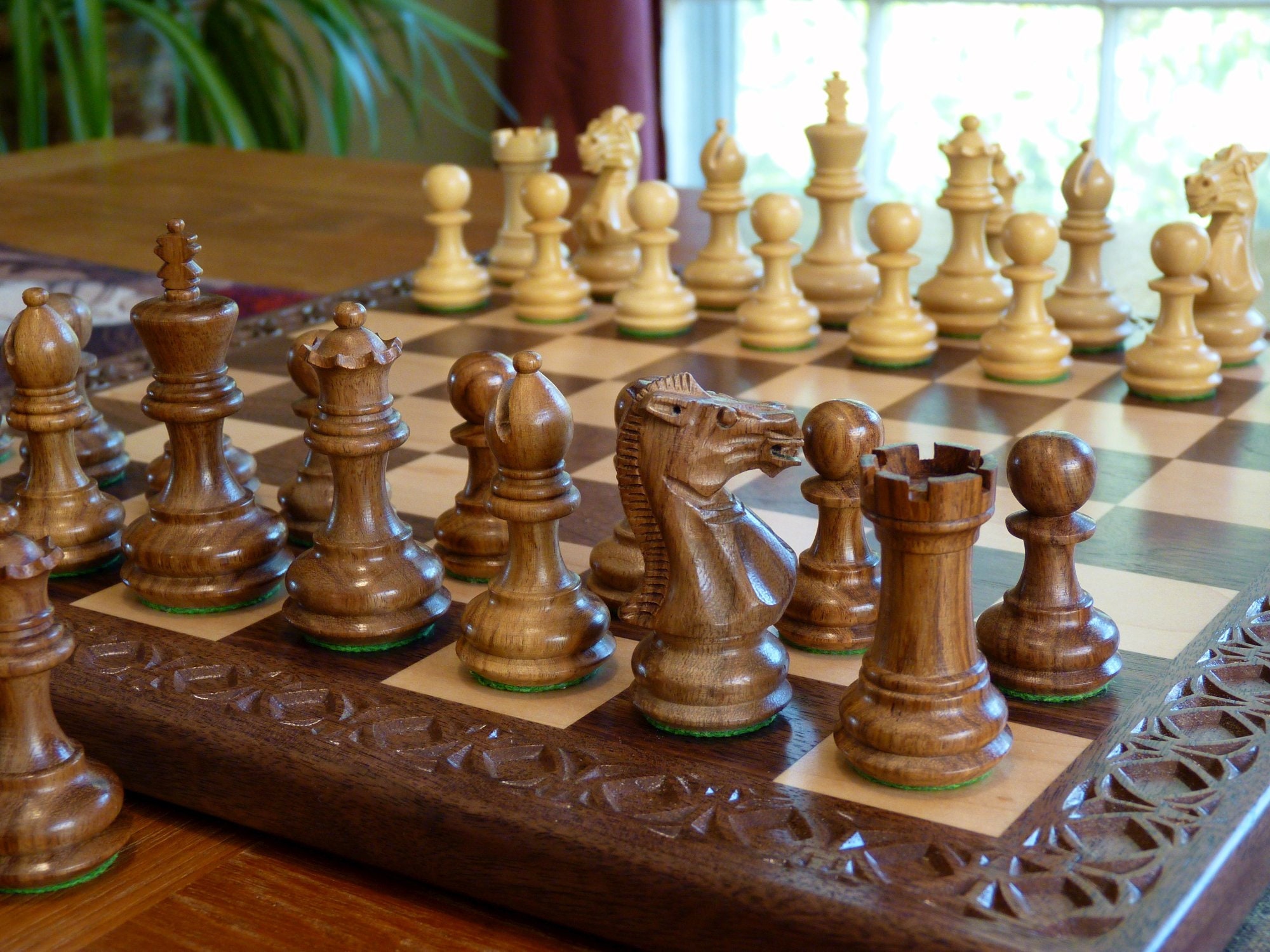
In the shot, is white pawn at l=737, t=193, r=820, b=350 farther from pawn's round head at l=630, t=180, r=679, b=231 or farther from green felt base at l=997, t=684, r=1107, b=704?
green felt base at l=997, t=684, r=1107, b=704

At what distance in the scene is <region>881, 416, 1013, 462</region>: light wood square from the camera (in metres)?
1.48

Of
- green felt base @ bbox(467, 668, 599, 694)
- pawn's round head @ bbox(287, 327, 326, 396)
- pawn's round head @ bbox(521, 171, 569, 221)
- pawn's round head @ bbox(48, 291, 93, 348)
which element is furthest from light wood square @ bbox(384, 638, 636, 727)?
pawn's round head @ bbox(521, 171, 569, 221)

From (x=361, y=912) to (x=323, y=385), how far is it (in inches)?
14.4

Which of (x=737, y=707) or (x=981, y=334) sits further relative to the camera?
(x=981, y=334)

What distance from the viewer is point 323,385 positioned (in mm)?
1029

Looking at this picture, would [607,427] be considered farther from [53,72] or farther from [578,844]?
[53,72]

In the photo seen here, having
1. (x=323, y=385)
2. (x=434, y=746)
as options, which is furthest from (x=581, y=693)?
(x=323, y=385)

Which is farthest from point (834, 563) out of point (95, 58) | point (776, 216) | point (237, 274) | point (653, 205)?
point (95, 58)

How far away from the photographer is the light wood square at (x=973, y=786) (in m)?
0.81

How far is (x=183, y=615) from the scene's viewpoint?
1.12 m

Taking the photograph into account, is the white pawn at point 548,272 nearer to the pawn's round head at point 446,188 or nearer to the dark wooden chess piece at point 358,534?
the pawn's round head at point 446,188

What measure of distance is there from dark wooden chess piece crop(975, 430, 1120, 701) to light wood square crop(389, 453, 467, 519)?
1.83ft

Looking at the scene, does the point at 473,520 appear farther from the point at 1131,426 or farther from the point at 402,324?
the point at 402,324

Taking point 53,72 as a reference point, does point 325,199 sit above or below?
below
